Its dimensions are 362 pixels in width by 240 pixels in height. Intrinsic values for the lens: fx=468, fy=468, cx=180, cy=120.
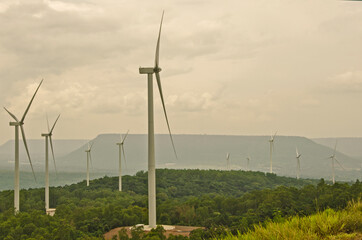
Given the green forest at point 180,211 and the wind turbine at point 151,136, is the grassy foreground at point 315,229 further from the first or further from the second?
the wind turbine at point 151,136

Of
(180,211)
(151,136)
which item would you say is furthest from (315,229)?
(180,211)

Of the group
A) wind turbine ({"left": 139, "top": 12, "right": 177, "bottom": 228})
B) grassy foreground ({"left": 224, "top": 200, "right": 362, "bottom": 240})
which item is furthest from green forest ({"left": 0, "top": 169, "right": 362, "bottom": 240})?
wind turbine ({"left": 139, "top": 12, "right": 177, "bottom": 228})

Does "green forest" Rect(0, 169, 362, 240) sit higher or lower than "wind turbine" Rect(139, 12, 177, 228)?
lower

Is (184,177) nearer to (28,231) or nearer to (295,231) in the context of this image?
(28,231)

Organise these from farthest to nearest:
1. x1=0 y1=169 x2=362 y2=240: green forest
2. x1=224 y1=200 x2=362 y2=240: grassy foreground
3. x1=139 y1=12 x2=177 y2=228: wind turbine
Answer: x1=139 y1=12 x2=177 y2=228: wind turbine
x1=0 y1=169 x2=362 y2=240: green forest
x1=224 y1=200 x2=362 y2=240: grassy foreground

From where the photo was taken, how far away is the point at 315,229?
13008 mm

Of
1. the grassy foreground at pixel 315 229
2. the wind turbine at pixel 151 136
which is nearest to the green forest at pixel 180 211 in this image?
the grassy foreground at pixel 315 229

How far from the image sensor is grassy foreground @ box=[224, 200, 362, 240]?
12203 millimetres

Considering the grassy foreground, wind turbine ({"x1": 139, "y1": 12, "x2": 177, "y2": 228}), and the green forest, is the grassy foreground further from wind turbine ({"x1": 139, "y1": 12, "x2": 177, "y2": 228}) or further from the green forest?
wind turbine ({"x1": 139, "y1": 12, "x2": 177, "y2": 228})

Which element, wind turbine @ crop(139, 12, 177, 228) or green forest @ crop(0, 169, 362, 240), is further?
wind turbine @ crop(139, 12, 177, 228)

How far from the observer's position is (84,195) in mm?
115938

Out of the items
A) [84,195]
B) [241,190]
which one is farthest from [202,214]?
[241,190]

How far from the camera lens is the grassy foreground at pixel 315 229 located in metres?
12.2

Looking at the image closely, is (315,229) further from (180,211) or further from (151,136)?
(180,211)
